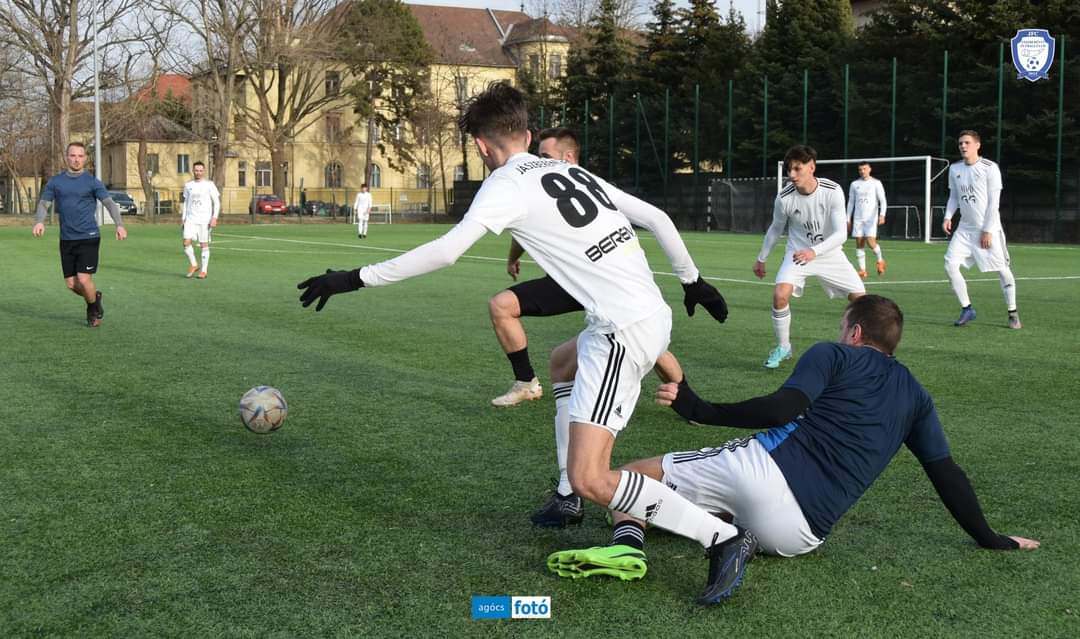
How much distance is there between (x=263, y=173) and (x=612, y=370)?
8340 centimetres

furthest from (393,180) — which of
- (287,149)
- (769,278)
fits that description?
(769,278)

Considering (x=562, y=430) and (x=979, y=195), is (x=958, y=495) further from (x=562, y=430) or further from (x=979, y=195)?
(x=979, y=195)

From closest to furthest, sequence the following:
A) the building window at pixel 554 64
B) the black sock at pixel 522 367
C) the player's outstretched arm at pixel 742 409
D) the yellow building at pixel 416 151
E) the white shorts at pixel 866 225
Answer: the player's outstretched arm at pixel 742 409 → the black sock at pixel 522 367 → the white shorts at pixel 866 225 → the building window at pixel 554 64 → the yellow building at pixel 416 151

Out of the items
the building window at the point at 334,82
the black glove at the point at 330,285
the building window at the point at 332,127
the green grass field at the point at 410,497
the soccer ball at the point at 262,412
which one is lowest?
the green grass field at the point at 410,497

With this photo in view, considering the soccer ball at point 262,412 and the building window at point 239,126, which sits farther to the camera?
the building window at point 239,126

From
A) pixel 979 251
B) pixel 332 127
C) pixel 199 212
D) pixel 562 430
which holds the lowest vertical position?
pixel 562 430

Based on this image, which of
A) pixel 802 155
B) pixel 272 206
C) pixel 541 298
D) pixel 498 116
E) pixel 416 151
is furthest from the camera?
pixel 416 151

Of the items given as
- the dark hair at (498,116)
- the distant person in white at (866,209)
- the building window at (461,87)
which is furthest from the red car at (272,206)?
the dark hair at (498,116)

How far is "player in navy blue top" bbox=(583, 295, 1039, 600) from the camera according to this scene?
393cm

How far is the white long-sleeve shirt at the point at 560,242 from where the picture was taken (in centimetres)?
408

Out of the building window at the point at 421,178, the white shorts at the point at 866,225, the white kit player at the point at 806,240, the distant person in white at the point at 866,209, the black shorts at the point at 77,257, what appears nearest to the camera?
the white kit player at the point at 806,240

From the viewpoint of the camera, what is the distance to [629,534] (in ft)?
13.7

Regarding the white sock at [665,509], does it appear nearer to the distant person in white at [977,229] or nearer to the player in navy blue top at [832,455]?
the player in navy blue top at [832,455]

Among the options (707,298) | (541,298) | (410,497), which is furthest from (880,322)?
(541,298)
